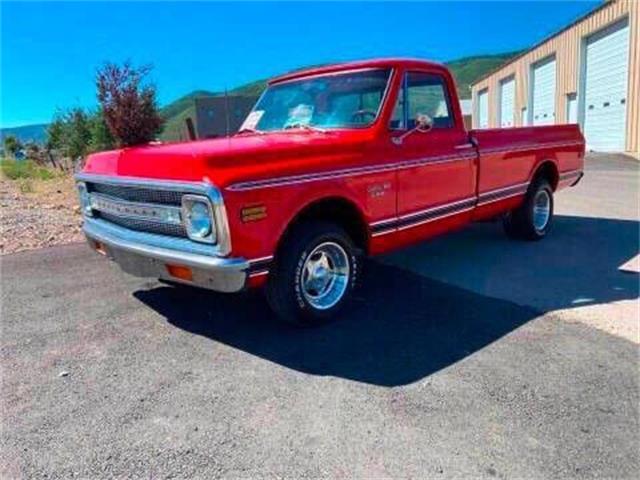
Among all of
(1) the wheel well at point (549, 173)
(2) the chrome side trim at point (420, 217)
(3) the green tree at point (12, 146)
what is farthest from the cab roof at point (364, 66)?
(3) the green tree at point (12, 146)

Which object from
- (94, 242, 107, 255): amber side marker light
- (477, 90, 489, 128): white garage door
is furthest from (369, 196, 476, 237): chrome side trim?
(477, 90, 489, 128): white garage door

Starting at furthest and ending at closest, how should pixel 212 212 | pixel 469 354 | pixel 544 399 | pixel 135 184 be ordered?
pixel 135 184, pixel 469 354, pixel 212 212, pixel 544 399

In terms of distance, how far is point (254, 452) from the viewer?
2682mm

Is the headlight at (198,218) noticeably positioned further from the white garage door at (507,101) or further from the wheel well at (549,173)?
the white garage door at (507,101)

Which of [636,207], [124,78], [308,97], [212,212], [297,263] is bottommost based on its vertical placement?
[636,207]

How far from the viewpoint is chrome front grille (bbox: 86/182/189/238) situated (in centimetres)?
374

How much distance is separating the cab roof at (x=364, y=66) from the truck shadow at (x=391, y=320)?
6.62ft

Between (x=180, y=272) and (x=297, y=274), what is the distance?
2.69 ft

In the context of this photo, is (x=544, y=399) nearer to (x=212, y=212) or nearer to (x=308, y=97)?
(x=212, y=212)

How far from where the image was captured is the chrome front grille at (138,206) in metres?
3.74

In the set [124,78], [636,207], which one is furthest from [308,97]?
[124,78]

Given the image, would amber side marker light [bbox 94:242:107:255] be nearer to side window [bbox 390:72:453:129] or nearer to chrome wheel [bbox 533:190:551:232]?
side window [bbox 390:72:453:129]

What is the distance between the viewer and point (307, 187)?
3.90 metres

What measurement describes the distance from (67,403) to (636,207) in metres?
9.18
